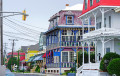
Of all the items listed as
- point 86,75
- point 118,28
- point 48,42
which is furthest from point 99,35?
point 48,42

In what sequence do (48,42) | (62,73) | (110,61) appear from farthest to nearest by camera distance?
(48,42) → (62,73) → (110,61)

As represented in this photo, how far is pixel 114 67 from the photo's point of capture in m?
33.8

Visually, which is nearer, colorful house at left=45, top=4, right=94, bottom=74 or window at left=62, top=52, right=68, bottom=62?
colorful house at left=45, top=4, right=94, bottom=74

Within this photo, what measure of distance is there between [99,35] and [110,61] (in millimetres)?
4277

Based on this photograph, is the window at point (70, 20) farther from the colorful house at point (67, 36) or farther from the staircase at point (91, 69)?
the staircase at point (91, 69)

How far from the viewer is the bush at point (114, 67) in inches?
1323

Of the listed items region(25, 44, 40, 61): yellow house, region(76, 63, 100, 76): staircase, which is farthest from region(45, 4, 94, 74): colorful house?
region(25, 44, 40, 61): yellow house

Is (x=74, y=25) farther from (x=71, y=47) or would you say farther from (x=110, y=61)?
(x=110, y=61)

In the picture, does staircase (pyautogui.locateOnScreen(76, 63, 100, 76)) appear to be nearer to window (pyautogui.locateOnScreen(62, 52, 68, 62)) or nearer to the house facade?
the house facade

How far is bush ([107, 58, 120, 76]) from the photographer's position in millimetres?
33609

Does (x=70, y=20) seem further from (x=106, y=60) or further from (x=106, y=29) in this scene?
(x=106, y=60)

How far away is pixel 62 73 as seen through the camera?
61219mm

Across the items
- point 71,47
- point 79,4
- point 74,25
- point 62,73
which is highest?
point 79,4

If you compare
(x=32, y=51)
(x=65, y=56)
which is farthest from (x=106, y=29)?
(x=32, y=51)
